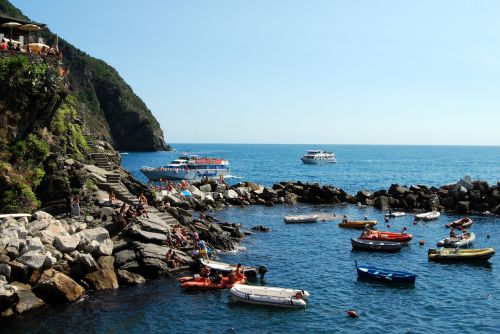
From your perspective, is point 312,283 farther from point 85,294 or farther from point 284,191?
point 284,191

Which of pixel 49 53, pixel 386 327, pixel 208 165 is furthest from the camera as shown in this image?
pixel 208 165

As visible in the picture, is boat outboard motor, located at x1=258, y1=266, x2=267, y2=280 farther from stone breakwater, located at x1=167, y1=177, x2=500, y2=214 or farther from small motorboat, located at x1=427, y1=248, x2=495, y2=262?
stone breakwater, located at x1=167, y1=177, x2=500, y2=214

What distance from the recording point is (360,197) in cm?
7706

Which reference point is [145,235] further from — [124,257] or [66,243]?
[66,243]

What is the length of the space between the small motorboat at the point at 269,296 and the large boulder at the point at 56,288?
376 inches

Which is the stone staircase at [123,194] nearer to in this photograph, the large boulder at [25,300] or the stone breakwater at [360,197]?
the large boulder at [25,300]

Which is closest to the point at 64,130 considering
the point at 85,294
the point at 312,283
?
the point at 85,294

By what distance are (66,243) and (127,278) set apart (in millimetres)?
4540

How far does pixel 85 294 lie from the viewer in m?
30.0

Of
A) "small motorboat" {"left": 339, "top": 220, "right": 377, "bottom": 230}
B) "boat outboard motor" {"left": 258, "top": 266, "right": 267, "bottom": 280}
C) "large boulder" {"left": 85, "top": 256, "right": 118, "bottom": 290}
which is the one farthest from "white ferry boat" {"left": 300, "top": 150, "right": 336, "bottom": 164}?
"large boulder" {"left": 85, "top": 256, "right": 118, "bottom": 290}

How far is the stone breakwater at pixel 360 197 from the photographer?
68.6 m

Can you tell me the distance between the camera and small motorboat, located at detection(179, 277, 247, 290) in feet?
105

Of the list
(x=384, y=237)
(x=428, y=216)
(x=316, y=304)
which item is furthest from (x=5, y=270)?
(x=428, y=216)

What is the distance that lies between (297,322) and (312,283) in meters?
7.28
